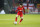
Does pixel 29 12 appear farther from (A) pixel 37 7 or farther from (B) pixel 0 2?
(B) pixel 0 2

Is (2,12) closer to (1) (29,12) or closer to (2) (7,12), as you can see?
(2) (7,12)

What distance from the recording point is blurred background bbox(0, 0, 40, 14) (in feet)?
55.7

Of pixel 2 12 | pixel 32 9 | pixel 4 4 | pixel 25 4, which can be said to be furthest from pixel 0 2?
pixel 32 9

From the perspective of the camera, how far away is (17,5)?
673 inches

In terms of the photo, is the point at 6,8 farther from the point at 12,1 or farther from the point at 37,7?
the point at 37,7

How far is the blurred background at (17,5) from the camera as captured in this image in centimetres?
1698

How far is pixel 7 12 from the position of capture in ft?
55.6

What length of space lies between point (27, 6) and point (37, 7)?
63.8 inches

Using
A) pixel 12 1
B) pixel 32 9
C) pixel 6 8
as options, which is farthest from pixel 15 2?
pixel 32 9

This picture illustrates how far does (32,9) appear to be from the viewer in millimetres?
17281

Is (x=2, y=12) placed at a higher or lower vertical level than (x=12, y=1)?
lower

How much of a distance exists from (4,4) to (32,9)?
4.42 metres

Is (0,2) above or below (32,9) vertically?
above

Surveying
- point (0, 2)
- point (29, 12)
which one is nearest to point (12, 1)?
point (0, 2)
